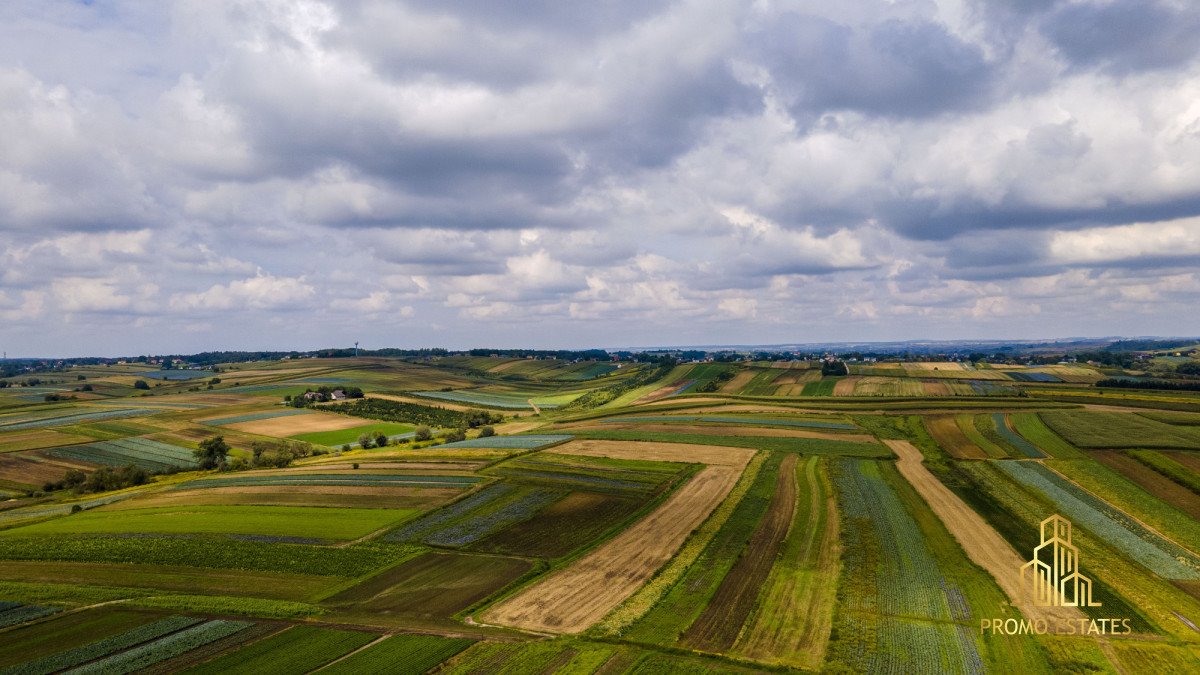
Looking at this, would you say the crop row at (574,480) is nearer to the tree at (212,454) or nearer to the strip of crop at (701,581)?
the strip of crop at (701,581)

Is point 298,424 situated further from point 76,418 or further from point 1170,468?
point 1170,468

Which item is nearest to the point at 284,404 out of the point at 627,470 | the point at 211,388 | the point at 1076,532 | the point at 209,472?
the point at 211,388

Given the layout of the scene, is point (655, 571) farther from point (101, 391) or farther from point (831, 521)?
point (101, 391)

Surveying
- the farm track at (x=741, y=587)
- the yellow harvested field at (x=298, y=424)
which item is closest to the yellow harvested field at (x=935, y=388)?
the farm track at (x=741, y=587)

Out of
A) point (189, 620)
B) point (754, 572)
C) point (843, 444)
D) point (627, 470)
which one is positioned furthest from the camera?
point (843, 444)

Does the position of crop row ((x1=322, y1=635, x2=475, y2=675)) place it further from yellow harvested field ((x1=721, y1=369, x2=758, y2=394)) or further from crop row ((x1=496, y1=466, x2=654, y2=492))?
yellow harvested field ((x1=721, y1=369, x2=758, y2=394))

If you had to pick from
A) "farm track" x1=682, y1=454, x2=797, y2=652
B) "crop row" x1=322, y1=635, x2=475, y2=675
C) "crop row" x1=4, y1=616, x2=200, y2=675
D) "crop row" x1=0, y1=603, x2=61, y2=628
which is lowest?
"farm track" x1=682, y1=454, x2=797, y2=652

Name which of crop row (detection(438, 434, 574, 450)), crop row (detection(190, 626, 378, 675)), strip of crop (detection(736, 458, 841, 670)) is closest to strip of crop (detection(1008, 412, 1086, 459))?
strip of crop (detection(736, 458, 841, 670))

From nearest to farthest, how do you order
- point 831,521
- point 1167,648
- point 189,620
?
point 1167,648, point 189,620, point 831,521
